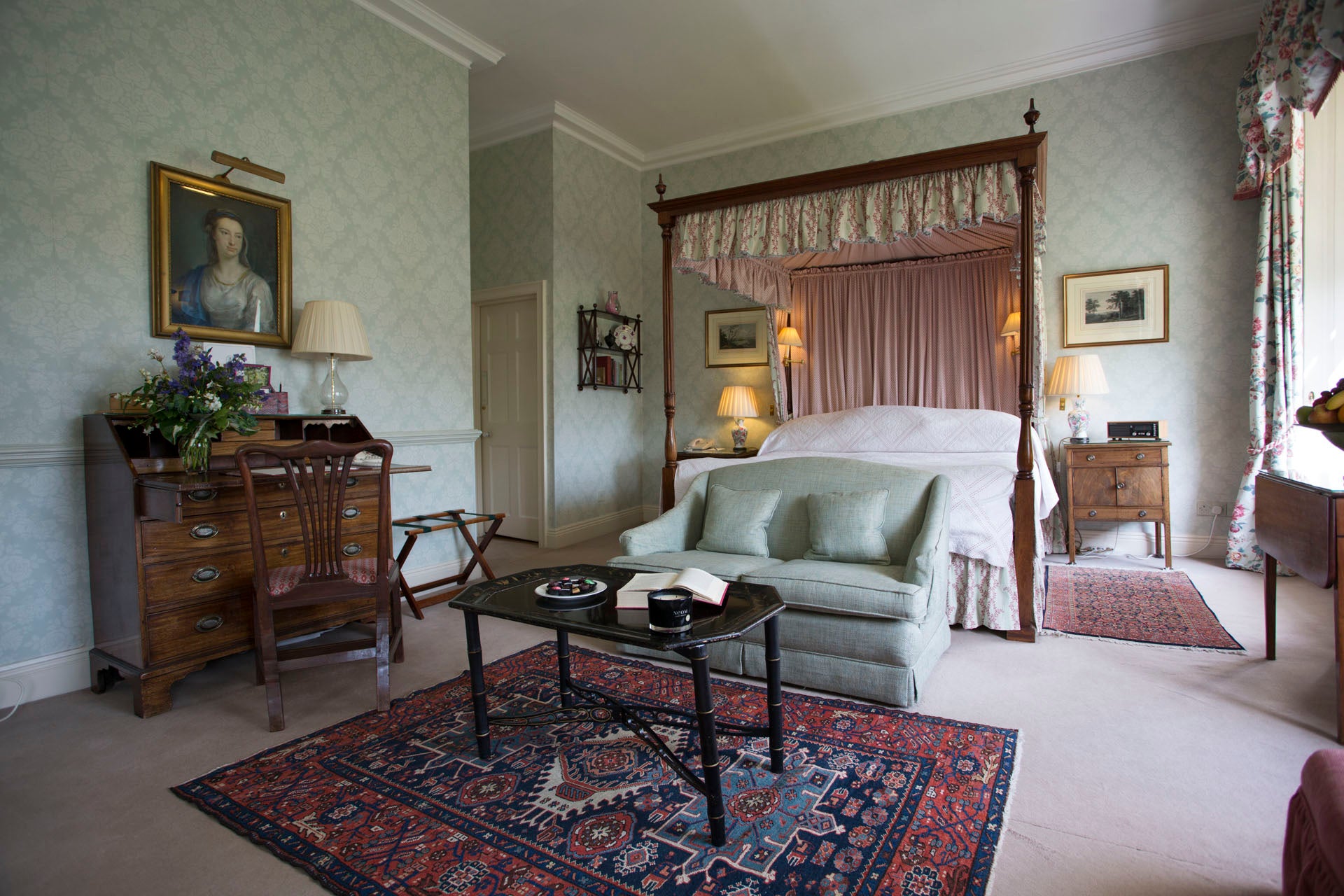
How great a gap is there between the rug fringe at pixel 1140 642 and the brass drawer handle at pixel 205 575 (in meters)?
3.73

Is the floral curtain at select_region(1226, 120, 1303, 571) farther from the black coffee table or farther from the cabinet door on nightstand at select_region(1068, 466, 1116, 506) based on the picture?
the black coffee table

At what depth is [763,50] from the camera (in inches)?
191

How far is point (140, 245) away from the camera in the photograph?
3.05 meters

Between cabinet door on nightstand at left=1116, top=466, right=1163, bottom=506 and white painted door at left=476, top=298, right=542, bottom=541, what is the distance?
442 centimetres

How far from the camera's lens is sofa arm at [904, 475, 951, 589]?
8.62 ft

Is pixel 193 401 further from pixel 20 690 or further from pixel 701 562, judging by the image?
pixel 701 562

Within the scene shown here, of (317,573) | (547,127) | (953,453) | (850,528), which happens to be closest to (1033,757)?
(850,528)

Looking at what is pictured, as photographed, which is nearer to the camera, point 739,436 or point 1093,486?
point 1093,486

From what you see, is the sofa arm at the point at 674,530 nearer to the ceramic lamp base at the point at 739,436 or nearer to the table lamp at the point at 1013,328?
Result: the ceramic lamp base at the point at 739,436

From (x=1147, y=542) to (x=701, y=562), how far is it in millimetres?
3891

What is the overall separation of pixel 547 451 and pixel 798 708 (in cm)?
377

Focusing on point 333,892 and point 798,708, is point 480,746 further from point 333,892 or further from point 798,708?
point 798,708

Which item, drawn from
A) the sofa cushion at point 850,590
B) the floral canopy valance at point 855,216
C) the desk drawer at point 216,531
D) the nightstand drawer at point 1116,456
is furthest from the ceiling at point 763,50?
the sofa cushion at point 850,590

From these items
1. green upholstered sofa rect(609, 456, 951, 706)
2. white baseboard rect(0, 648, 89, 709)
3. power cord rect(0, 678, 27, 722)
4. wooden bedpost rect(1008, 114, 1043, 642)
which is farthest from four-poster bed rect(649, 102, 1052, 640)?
power cord rect(0, 678, 27, 722)
